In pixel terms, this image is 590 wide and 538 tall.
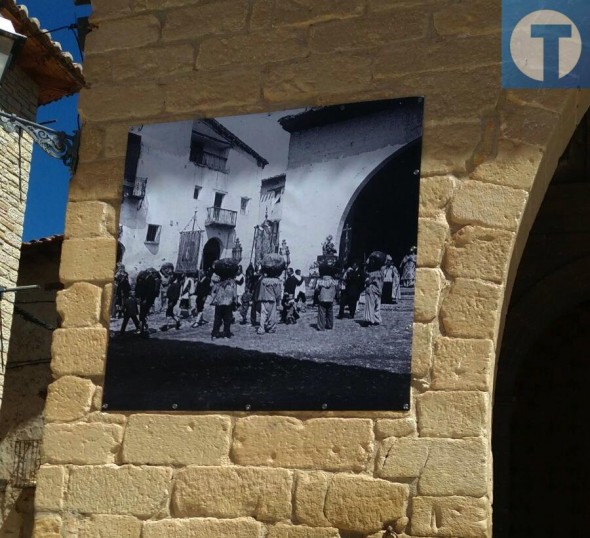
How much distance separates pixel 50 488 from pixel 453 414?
167cm

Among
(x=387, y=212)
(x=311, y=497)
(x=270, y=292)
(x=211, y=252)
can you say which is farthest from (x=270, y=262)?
(x=311, y=497)

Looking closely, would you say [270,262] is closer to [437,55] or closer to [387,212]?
[387,212]

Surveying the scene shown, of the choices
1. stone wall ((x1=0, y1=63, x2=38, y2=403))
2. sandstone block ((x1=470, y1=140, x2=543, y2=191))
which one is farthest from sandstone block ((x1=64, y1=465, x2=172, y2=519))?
stone wall ((x1=0, y1=63, x2=38, y2=403))

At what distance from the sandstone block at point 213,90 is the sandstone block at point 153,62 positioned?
2.5 inches

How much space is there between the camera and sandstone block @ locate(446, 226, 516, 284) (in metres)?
3.88

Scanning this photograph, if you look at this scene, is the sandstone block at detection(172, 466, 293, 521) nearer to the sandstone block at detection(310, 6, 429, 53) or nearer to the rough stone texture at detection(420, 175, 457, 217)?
the rough stone texture at detection(420, 175, 457, 217)

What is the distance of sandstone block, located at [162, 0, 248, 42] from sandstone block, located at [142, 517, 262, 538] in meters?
2.05

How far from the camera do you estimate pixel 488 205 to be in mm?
3928

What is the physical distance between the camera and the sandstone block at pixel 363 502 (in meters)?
3.77

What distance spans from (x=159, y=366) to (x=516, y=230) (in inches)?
60.1

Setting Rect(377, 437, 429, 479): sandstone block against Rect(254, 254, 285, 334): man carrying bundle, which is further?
Rect(254, 254, 285, 334): man carrying bundle

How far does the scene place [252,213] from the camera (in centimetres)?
425

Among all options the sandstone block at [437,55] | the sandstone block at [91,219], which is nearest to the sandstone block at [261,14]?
the sandstone block at [437,55]

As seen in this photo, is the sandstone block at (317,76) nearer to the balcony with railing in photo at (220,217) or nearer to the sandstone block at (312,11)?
the sandstone block at (312,11)
